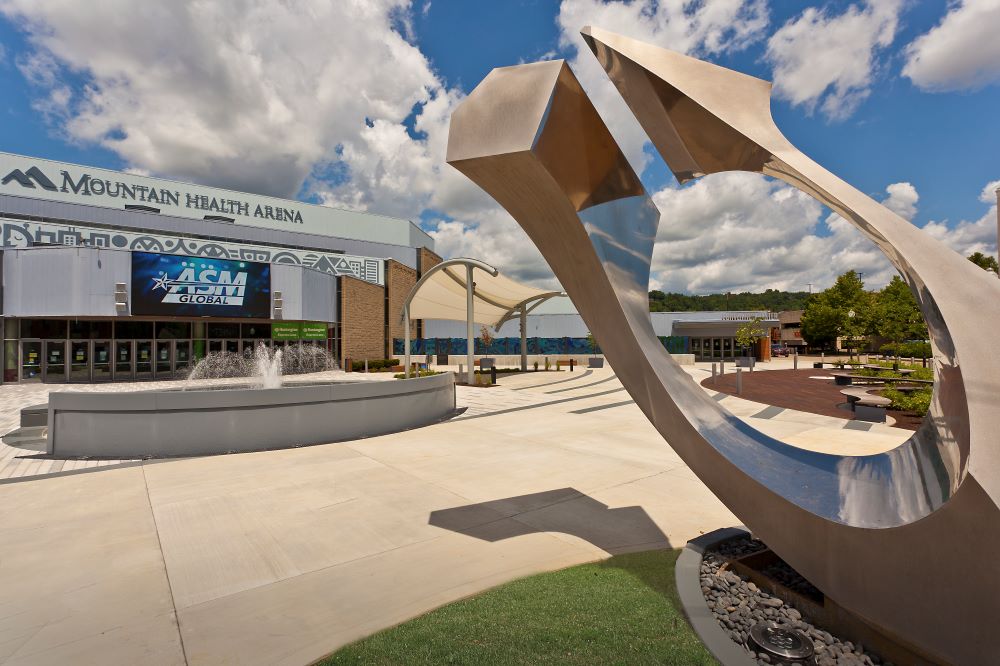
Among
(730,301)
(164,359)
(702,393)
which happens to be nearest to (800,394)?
(702,393)

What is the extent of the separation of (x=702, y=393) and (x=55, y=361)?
34981mm

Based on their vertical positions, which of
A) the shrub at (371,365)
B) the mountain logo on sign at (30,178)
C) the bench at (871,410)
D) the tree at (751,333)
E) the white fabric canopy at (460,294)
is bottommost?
the bench at (871,410)

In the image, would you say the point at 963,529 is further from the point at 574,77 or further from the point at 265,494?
the point at 265,494

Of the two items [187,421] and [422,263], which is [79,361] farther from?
[422,263]

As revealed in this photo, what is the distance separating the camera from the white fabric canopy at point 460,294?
26.2 m

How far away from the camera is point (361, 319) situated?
42031 millimetres

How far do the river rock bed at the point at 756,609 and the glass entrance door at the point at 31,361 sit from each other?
115 feet

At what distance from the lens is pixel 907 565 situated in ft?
9.70

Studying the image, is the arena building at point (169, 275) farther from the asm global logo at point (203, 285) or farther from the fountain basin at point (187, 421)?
the fountain basin at point (187, 421)

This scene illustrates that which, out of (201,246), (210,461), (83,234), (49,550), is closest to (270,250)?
(201,246)

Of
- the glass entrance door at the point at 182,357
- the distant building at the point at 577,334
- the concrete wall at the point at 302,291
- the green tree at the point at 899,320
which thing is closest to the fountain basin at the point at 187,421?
the glass entrance door at the point at 182,357

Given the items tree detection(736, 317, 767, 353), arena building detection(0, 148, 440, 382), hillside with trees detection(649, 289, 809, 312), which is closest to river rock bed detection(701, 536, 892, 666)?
arena building detection(0, 148, 440, 382)

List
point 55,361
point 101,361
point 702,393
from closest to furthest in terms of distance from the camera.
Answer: point 702,393 → point 55,361 → point 101,361

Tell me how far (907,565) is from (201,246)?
2155 inches
